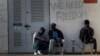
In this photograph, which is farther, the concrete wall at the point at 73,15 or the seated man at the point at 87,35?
the concrete wall at the point at 73,15

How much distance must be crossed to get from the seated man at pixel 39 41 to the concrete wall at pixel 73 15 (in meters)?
0.79

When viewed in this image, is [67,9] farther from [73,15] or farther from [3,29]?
[3,29]

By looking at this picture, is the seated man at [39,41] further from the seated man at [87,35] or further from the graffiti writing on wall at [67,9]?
the seated man at [87,35]

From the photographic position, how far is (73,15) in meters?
25.1

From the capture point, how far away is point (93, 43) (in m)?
24.9

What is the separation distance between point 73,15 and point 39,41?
75.9 inches

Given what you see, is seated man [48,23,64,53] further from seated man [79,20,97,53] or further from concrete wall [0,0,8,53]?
concrete wall [0,0,8,53]

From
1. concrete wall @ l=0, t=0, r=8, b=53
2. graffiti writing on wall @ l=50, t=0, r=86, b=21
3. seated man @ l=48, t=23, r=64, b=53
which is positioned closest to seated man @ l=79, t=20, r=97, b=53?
graffiti writing on wall @ l=50, t=0, r=86, b=21

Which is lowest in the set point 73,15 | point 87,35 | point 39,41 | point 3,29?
point 39,41

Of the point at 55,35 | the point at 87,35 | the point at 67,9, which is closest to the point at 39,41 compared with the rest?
the point at 55,35

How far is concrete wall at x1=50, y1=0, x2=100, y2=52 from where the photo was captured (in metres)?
25.1

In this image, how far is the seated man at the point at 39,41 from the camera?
24562 mm

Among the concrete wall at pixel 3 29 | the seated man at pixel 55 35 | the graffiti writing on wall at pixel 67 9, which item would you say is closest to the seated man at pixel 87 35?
the graffiti writing on wall at pixel 67 9

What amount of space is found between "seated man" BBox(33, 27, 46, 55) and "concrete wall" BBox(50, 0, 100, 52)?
787 millimetres
